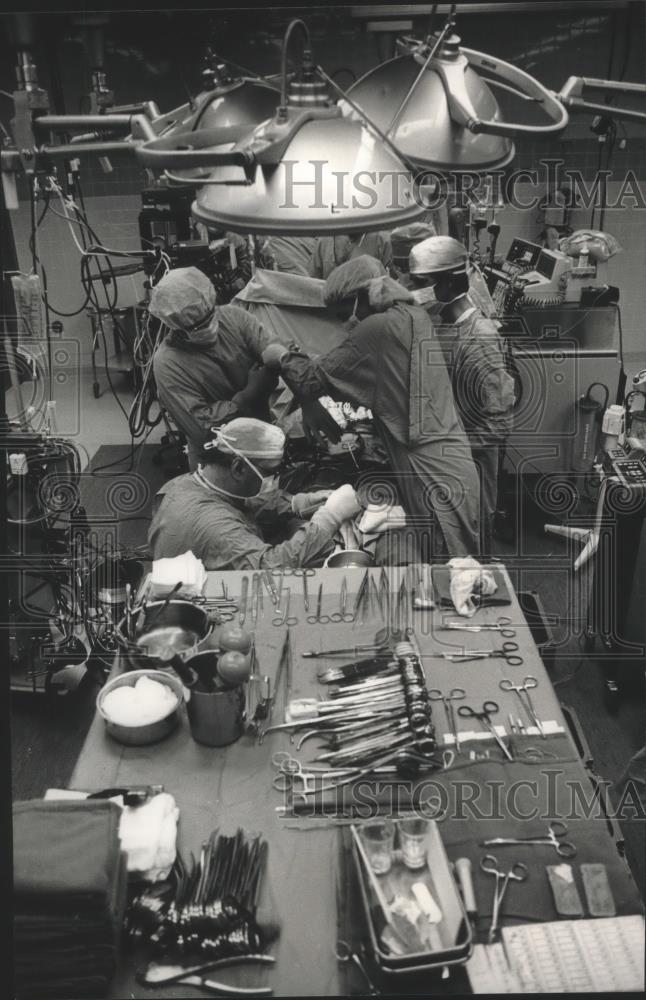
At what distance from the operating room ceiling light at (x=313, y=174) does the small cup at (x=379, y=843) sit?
1331 millimetres

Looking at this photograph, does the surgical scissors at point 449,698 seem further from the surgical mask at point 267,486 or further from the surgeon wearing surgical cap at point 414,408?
the surgical mask at point 267,486

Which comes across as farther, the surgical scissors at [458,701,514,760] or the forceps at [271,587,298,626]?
the forceps at [271,587,298,626]

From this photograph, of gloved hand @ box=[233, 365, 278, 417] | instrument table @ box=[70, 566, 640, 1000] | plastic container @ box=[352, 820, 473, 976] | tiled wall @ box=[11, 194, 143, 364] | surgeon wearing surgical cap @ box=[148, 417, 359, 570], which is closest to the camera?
plastic container @ box=[352, 820, 473, 976]

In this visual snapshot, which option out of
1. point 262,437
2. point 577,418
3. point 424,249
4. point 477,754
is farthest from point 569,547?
point 477,754

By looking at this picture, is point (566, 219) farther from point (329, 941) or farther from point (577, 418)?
point (329, 941)

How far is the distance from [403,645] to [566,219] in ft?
16.4

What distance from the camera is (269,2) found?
187cm

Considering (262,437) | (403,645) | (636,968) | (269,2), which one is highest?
(269,2)

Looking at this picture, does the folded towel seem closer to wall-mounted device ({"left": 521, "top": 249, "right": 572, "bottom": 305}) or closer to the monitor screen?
wall-mounted device ({"left": 521, "top": 249, "right": 572, "bottom": 305})

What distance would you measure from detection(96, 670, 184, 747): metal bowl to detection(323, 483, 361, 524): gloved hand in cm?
125

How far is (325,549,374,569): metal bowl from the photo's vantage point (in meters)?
3.10

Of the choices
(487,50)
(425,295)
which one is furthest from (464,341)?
(487,50)

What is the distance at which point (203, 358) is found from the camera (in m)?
4.14

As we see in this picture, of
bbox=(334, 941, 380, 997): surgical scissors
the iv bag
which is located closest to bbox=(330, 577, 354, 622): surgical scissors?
bbox=(334, 941, 380, 997): surgical scissors
